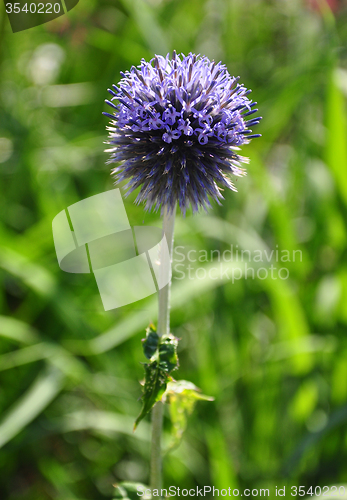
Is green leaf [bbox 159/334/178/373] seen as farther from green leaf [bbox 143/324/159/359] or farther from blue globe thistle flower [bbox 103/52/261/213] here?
blue globe thistle flower [bbox 103/52/261/213]

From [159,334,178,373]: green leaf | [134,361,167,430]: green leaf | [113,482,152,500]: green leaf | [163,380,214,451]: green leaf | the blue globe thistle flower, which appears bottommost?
[113,482,152,500]: green leaf

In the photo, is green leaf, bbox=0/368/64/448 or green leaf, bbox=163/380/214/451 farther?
green leaf, bbox=0/368/64/448

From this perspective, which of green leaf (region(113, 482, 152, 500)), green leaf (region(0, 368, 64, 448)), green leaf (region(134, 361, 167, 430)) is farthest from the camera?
green leaf (region(0, 368, 64, 448))

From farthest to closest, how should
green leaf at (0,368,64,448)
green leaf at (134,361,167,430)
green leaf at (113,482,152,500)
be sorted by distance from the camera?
green leaf at (0,368,64,448)
green leaf at (113,482,152,500)
green leaf at (134,361,167,430)

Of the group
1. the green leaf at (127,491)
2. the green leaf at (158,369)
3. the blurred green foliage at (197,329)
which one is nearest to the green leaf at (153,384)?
the green leaf at (158,369)

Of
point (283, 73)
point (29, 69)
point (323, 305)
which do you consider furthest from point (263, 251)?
point (29, 69)

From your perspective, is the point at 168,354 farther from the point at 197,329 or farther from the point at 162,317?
the point at 197,329

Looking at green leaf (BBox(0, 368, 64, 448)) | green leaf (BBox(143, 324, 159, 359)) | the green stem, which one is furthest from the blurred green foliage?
green leaf (BBox(143, 324, 159, 359))

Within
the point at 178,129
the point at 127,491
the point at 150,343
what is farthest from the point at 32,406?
the point at 178,129

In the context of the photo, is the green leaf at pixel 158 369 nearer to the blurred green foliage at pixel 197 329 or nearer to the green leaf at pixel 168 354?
the green leaf at pixel 168 354
